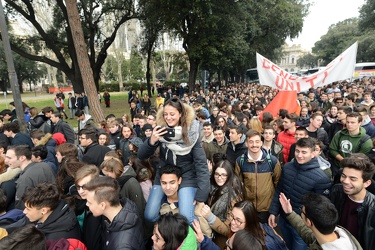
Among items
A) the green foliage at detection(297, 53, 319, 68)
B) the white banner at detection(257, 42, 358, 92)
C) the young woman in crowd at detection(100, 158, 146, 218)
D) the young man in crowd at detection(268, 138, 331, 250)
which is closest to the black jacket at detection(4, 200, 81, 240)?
the young woman in crowd at detection(100, 158, 146, 218)

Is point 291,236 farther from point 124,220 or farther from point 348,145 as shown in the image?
point 124,220

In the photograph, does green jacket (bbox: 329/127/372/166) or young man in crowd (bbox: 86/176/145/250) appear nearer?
young man in crowd (bbox: 86/176/145/250)

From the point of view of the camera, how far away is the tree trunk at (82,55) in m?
8.56

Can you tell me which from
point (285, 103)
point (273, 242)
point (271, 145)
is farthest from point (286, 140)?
point (285, 103)

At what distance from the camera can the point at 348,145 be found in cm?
396

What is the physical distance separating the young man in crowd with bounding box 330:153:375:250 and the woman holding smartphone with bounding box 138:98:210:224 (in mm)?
1351

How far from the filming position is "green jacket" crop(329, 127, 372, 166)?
3801mm

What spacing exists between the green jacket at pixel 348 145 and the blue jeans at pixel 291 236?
1627mm

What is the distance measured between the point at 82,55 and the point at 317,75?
7527 millimetres

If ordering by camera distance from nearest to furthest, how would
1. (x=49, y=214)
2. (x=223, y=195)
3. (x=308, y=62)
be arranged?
(x=49, y=214)
(x=223, y=195)
(x=308, y=62)

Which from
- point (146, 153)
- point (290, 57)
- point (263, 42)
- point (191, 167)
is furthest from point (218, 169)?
point (290, 57)

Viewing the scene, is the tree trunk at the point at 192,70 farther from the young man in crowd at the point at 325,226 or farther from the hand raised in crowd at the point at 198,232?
the young man in crowd at the point at 325,226

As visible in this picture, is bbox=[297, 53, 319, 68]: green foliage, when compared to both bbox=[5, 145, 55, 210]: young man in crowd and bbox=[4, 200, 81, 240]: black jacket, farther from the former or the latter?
bbox=[4, 200, 81, 240]: black jacket

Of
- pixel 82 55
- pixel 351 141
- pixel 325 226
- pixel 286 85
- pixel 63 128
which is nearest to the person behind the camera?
pixel 325 226
